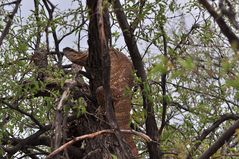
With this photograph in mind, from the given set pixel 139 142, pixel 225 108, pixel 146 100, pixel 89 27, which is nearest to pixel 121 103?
pixel 146 100

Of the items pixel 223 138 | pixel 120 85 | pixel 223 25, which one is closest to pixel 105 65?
pixel 223 138

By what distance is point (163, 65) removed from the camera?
86.3 inches

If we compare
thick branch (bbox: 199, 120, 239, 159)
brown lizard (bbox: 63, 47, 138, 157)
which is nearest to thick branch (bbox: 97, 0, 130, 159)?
thick branch (bbox: 199, 120, 239, 159)

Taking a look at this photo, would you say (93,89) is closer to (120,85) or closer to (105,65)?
(120,85)

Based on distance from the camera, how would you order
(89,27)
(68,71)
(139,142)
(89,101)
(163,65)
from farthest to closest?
(139,142)
(68,71)
(89,101)
(89,27)
(163,65)

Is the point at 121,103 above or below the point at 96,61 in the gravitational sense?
below

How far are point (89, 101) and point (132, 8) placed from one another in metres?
0.91

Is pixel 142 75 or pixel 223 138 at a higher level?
pixel 142 75

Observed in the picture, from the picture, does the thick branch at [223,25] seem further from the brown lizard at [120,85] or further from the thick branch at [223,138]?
the brown lizard at [120,85]

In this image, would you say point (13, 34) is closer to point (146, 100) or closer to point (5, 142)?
point (5, 142)

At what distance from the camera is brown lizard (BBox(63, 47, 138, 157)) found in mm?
4508

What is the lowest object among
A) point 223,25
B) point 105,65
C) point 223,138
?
point 223,138

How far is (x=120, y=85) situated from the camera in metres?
4.61

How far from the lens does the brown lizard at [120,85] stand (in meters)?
4.51
